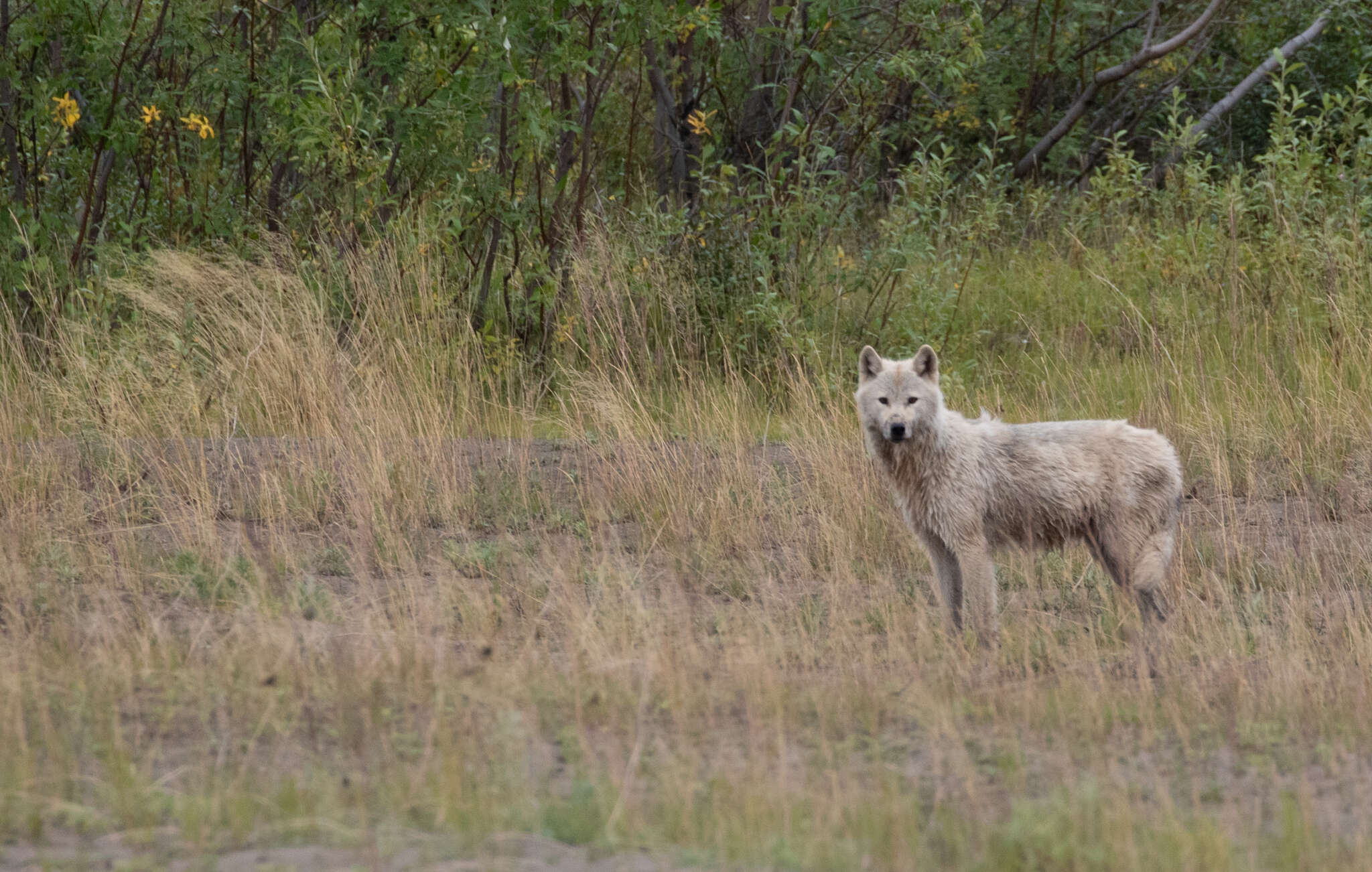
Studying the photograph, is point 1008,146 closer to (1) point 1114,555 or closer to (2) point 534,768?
(1) point 1114,555

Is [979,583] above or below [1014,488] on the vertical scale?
below

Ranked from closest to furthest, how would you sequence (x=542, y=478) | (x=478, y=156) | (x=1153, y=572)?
1. (x=1153, y=572)
2. (x=542, y=478)
3. (x=478, y=156)

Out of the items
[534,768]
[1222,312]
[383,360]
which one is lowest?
[534,768]

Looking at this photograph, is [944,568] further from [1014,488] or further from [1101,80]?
[1101,80]

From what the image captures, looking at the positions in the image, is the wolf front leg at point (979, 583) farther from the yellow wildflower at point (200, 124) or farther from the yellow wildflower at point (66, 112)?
the yellow wildflower at point (66, 112)

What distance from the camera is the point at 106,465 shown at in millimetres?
8102

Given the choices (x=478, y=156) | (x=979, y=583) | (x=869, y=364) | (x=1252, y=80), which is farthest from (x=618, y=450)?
(x=1252, y=80)

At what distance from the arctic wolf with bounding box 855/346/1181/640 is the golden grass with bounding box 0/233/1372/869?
0.29 m

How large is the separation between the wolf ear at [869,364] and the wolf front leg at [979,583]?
0.96m

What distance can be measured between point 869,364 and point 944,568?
3.50ft

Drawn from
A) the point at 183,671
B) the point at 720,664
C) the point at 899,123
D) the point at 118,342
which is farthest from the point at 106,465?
the point at 899,123

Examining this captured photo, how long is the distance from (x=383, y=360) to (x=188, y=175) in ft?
10.5

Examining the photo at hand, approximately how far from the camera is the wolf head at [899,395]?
620cm

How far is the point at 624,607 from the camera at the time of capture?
5703 millimetres
